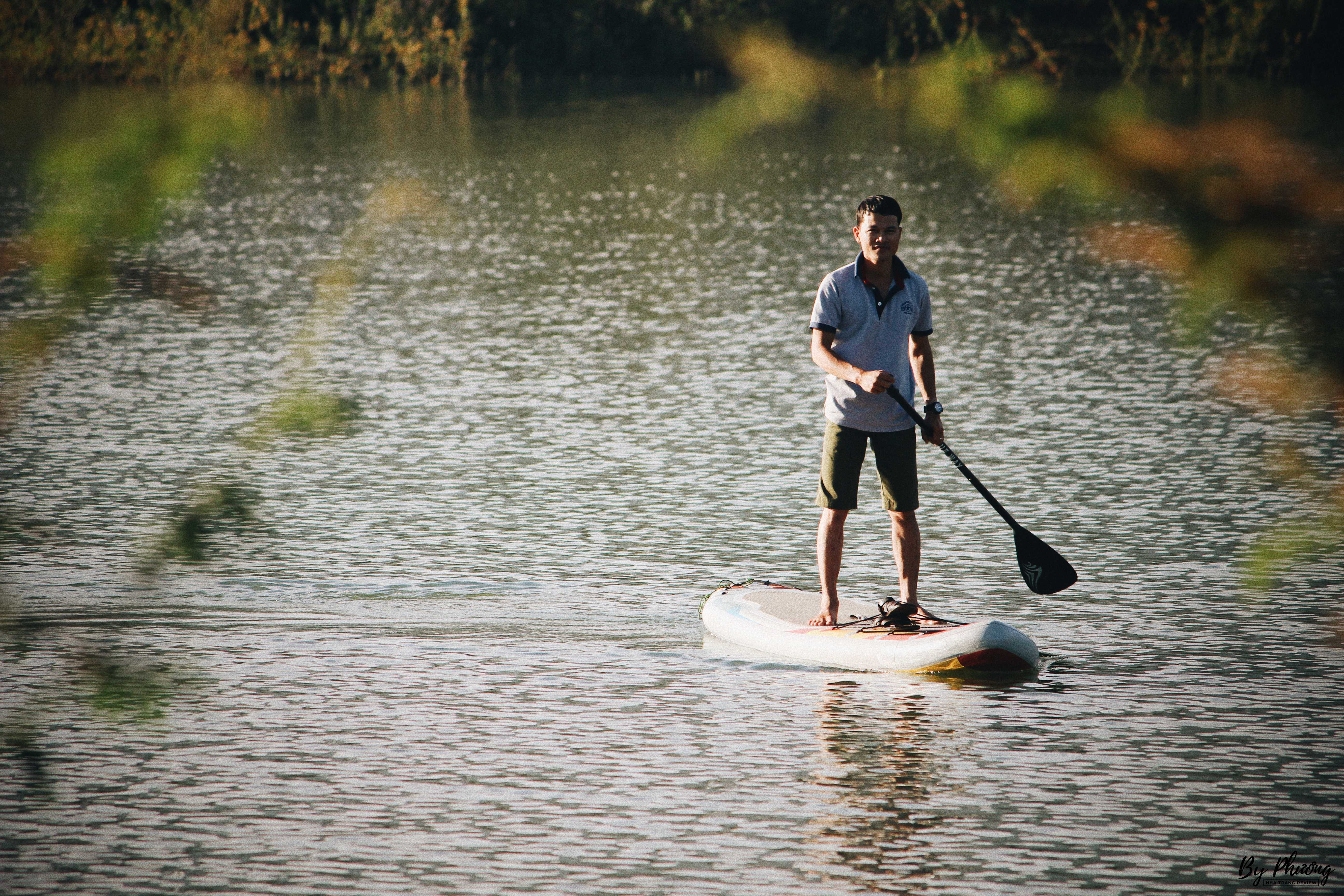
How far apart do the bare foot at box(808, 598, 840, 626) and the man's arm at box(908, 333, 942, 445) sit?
76 cm

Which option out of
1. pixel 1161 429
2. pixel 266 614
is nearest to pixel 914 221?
pixel 1161 429

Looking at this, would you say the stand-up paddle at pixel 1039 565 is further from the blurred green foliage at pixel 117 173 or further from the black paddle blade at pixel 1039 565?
the blurred green foliage at pixel 117 173

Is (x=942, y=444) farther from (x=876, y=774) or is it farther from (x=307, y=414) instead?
(x=307, y=414)

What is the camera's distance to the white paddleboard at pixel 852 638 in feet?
20.9

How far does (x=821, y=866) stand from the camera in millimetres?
4750

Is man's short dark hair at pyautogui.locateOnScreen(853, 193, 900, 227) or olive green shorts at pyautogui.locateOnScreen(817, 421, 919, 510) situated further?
olive green shorts at pyautogui.locateOnScreen(817, 421, 919, 510)

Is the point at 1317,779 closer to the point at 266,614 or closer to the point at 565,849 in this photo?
the point at 565,849

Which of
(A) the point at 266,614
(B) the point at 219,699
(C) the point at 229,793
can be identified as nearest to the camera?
(C) the point at 229,793

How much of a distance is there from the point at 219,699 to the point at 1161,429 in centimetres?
656

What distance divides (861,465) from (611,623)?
1.27 meters

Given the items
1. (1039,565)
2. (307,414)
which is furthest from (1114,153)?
(1039,565)

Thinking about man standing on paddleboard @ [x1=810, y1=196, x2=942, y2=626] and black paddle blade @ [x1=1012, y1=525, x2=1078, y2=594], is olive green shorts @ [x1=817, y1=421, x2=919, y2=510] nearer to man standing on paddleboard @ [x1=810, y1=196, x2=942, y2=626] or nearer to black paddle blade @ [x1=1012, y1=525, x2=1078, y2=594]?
man standing on paddleboard @ [x1=810, y1=196, x2=942, y2=626]

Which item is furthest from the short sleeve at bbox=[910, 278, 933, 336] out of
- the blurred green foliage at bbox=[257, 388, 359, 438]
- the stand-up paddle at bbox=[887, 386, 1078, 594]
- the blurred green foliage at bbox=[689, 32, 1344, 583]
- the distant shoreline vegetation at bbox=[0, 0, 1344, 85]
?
the blurred green foliage at bbox=[257, 388, 359, 438]

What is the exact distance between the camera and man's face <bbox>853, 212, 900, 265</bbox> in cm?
638
